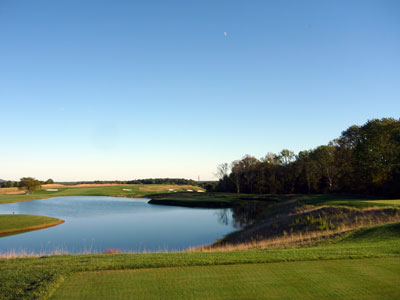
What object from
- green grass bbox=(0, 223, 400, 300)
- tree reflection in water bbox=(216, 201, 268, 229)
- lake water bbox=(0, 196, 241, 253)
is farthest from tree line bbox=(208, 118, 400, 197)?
green grass bbox=(0, 223, 400, 300)

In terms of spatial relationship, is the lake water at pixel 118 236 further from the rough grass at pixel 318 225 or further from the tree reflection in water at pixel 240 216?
the rough grass at pixel 318 225

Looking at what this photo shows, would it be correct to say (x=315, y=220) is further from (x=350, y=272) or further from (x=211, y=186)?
(x=211, y=186)

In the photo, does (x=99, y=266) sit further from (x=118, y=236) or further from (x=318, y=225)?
(x=118, y=236)

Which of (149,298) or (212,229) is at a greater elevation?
(149,298)

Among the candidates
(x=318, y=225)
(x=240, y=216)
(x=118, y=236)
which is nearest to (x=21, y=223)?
(x=118, y=236)

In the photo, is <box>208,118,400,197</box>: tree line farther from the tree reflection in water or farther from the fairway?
the fairway

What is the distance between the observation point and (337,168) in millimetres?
60125

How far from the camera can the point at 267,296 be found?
6.32 m

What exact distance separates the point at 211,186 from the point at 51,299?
100411 mm

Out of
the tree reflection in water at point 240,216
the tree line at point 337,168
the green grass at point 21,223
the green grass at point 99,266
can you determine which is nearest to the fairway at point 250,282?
the green grass at point 99,266

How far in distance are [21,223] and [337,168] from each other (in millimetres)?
61860

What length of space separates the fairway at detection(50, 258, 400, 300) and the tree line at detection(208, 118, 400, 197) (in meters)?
37.8

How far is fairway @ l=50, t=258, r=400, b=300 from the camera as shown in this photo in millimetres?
6454

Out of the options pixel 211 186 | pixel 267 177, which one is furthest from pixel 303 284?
pixel 211 186
